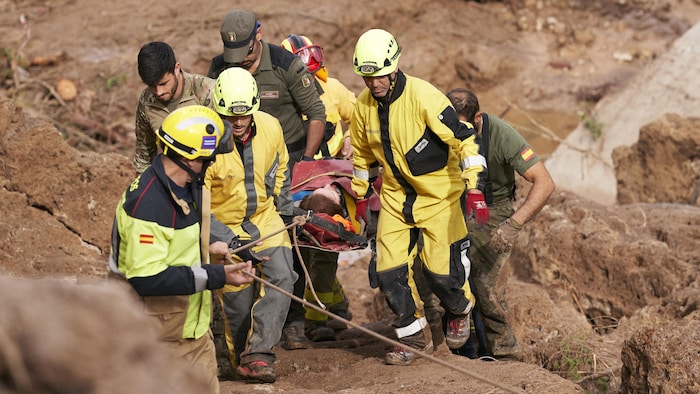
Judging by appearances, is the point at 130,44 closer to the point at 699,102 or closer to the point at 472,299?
the point at 699,102

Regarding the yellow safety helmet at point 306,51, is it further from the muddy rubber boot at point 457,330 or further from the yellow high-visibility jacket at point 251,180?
the muddy rubber boot at point 457,330

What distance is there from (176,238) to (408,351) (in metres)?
2.50

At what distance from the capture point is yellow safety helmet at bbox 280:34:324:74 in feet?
30.5

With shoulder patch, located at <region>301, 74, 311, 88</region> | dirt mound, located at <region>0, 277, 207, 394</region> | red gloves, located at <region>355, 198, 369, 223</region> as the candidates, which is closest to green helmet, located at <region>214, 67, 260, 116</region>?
red gloves, located at <region>355, 198, 369, 223</region>

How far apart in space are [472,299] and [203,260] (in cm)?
263

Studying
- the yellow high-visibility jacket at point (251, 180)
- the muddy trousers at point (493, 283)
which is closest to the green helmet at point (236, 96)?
the yellow high-visibility jacket at point (251, 180)

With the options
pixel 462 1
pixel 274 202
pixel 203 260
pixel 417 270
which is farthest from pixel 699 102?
pixel 203 260

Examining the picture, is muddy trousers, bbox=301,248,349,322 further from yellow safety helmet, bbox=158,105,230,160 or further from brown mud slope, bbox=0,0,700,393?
yellow safety helmet, bbox=158,105,230,160

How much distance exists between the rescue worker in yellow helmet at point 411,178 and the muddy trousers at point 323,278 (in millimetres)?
1031

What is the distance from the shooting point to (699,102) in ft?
50.2

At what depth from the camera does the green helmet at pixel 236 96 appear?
6.57 meters

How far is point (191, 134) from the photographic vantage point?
5.24m

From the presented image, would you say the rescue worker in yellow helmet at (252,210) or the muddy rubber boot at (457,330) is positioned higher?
the rescue worker in yellow helmet at (252,210)

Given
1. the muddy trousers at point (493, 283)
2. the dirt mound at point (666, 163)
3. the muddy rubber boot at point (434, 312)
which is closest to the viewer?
the muddy trousers at point (493, 283)
